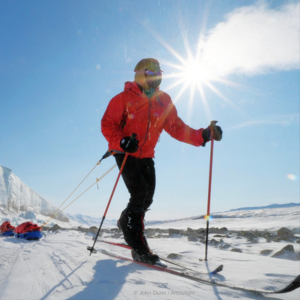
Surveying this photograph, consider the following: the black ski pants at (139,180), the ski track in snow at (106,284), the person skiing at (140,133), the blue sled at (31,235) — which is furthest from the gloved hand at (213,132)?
the blue sled at (31,235)

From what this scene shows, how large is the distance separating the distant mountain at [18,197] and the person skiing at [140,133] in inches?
904

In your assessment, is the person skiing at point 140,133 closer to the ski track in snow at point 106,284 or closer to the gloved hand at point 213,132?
the gloved hand at point 213,132

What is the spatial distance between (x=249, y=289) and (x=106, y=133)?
6.36 feet

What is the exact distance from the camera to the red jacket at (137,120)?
263 cm

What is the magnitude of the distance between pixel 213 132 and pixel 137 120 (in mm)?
919

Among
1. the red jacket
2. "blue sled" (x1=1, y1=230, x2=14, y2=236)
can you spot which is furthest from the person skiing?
"blue sled" (x1=1, y1=230, x2=14, y2=236)

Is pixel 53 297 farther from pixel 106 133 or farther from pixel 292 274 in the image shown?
pixel 106 133

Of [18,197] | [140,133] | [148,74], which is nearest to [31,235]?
[140,133]

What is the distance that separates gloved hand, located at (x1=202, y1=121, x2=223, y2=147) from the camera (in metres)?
2.77

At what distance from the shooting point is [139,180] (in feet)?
8.16

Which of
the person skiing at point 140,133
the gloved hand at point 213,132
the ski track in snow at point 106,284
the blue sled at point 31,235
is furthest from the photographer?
the blue sled at point 31,235

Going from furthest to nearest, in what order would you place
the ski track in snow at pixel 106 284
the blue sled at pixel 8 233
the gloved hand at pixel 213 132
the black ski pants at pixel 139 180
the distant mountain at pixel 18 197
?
the distant mountain at pixel 18 197 < the blue sled at pixel 8 233 < the gloved hand at pixel 213 132 < the black ski pants at pixel 139 180 < the ski track in snow at pixel 106 284

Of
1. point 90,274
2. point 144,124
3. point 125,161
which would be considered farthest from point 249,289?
point 144,124

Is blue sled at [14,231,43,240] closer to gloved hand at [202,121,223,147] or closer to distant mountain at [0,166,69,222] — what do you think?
gloved hand at [202,121,223,147]
